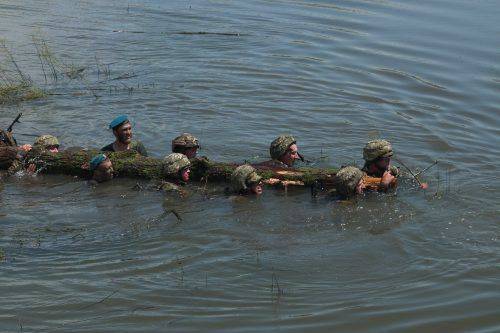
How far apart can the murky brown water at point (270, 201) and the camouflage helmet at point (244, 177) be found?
0.32 m

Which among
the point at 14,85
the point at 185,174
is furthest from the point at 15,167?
the point at 14,85

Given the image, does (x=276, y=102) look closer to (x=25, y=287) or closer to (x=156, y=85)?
(x=156, y=85)

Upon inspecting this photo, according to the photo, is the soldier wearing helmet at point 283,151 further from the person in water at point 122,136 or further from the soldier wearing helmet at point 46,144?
the soldier wearing helmet at point 46,144

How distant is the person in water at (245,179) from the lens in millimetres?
12719

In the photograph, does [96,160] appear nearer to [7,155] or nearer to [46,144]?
[46,144]

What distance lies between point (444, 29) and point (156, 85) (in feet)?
29.7

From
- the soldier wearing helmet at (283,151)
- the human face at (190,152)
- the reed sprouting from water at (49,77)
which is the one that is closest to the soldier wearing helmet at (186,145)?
the human face at (190,152)

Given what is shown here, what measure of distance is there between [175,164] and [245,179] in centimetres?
120

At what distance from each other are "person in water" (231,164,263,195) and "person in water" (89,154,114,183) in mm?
2180

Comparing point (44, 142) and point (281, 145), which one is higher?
point (281, 145)

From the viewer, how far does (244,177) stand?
41.7ft

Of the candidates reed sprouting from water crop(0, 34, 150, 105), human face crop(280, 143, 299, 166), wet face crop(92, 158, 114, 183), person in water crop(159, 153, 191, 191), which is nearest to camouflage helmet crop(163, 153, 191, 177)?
person in water crop(159, 153, 191, 191)

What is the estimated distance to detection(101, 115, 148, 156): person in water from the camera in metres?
14.1

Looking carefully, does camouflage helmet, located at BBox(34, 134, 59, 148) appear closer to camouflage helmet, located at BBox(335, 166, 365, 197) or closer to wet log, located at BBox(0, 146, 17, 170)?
wet log, located at BBox(0, 146, 17, 170)
